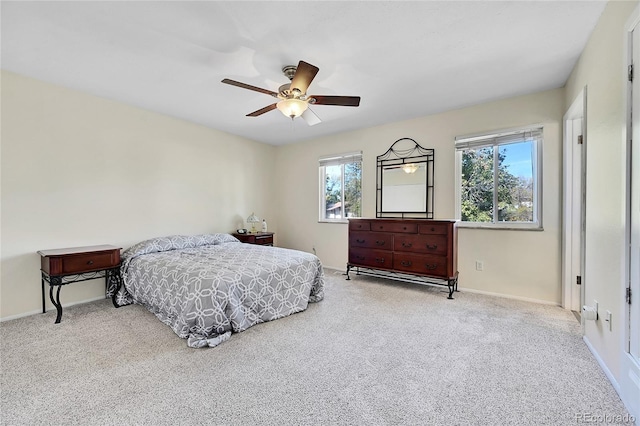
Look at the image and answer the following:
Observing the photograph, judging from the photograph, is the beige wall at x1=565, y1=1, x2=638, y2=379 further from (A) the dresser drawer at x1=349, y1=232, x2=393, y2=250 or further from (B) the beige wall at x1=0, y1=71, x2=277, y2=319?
(B) the beige wall at x1=0, y1=71, x2=277, y2=319

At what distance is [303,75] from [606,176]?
2.25m

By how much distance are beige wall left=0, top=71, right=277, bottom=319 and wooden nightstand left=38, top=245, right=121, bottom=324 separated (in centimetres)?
23

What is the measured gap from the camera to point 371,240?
4086mm

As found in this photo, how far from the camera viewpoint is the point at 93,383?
1744 millimetres

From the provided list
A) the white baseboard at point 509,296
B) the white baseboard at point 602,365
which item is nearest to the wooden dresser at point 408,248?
the white baseboard at point 509,296

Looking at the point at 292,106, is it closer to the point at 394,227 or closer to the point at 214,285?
the point at 214,285

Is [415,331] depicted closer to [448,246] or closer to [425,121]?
[448,246]

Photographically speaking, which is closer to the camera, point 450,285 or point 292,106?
point 292,106

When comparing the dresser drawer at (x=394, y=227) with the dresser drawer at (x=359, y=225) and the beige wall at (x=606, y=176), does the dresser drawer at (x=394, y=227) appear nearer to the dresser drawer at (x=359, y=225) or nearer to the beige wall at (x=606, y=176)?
the dresser drawer at (x=359, y=225)

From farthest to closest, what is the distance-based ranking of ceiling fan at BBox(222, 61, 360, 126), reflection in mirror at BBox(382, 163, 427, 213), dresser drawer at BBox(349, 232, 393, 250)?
reflection in mirror at BBox(382, 163, 427, 213) < dresser drawer at BBox(349, 232, 393, 250) < ceiling fan at BBox(222, 61, 360, 126)

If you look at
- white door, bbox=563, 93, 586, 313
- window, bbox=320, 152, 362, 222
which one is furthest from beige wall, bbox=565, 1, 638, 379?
window, bbox=320, 152, 362, 222

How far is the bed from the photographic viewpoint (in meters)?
2.31

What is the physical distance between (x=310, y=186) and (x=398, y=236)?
85.3 inches

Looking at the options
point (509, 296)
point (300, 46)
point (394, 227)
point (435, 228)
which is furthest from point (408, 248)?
point (300, 46)
